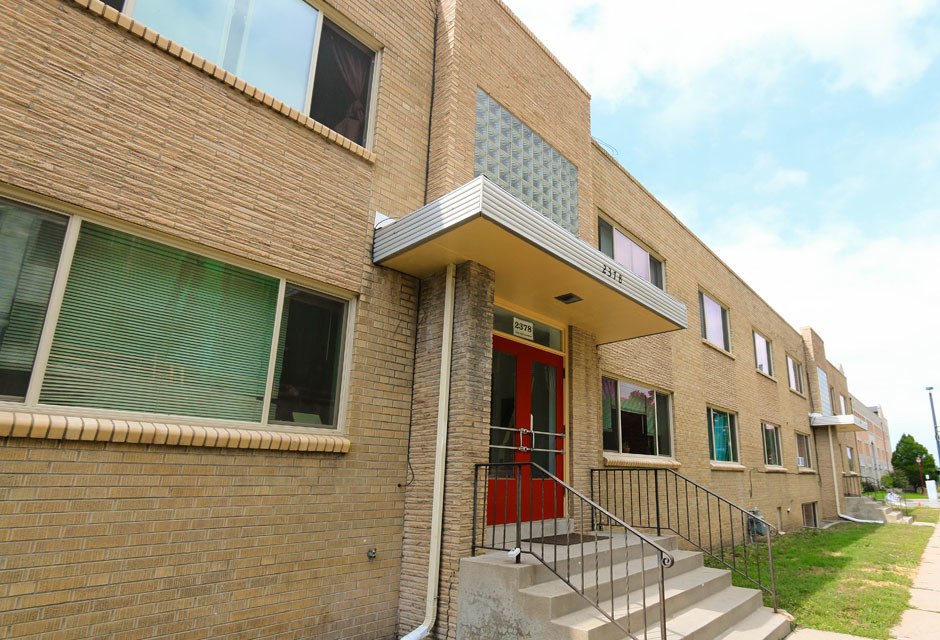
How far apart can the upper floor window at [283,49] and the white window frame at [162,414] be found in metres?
1.79

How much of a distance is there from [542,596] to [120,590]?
304cm

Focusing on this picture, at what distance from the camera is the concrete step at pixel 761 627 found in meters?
5.17

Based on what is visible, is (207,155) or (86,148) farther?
(207,155)

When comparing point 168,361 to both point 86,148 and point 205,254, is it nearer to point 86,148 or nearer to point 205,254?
point 205,254

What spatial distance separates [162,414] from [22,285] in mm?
1256

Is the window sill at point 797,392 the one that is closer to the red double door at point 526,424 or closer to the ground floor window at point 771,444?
the ground floor window at point 771,444

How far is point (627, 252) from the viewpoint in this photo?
10.4 m

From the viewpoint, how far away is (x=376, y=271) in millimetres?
5758

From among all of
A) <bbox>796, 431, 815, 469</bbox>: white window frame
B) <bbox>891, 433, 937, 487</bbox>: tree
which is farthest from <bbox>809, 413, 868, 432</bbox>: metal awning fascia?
<bbox>891, 433, 937, 487</bbox>: tree

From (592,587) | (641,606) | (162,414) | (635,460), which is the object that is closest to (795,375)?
(635,460)

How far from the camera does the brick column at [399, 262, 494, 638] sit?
5.12 m

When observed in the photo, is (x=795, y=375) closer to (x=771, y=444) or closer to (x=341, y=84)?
(x=771, y=444)

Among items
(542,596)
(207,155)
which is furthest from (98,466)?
(542,596)

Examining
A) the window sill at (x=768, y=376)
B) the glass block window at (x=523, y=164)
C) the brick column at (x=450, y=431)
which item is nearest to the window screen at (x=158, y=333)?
the brick column at (x=450, y=431)
